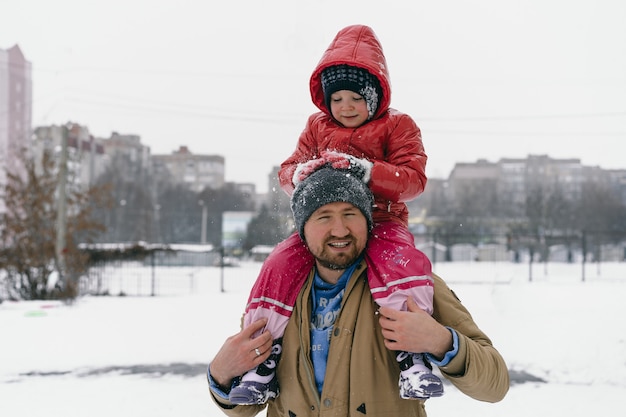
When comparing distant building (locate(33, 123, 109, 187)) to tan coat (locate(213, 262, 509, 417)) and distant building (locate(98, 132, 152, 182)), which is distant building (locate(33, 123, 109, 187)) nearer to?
distant building (locate(98, 132, 152, 182))

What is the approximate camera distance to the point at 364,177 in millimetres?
1840

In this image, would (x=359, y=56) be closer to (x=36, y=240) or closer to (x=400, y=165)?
(x=400, y=165)

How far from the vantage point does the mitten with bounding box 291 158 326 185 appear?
1.85 m

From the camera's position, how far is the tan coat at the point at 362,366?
5.30ft

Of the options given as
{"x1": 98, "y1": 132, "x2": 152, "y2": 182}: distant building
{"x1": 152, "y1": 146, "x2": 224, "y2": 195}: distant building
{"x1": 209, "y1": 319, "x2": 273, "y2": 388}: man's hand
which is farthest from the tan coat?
{"x1": 152, "y1": 146, "x2": 224, "y2": 195}: distant building

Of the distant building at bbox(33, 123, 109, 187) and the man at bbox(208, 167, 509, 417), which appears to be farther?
the distant building at bbox(33, 123, 109, 187)

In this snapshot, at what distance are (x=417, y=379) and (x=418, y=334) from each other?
0.50 feet

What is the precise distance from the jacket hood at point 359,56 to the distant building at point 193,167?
64.6m

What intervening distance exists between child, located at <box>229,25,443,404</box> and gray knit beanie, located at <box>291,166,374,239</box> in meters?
0.04

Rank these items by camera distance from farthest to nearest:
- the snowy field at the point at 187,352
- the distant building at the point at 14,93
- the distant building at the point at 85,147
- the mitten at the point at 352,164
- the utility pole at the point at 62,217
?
the distant building at the point at 85,147, the distant building at the point at 14,93, the utility pole at the point at 62,217, the snowy field at the point at 187,352, the mitten at the point at 352,164

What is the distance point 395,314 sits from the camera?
159 centimetres

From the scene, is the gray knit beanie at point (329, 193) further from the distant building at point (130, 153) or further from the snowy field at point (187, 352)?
the distant building at point (130, 153)

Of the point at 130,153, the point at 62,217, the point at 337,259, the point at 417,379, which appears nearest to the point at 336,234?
the point at 337,259

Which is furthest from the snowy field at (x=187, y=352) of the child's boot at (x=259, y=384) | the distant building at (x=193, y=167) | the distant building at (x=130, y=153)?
the distant building at (x=193, y=167)
